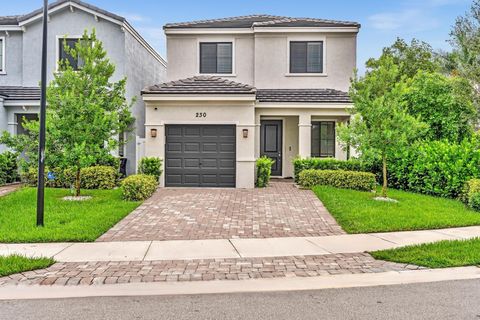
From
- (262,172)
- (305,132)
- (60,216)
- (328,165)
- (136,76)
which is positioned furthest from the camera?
(136,76)

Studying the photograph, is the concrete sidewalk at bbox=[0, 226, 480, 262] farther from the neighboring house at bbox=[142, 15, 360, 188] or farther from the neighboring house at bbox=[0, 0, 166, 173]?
the neighboring house at bbox=[0, 0, 166, 173]

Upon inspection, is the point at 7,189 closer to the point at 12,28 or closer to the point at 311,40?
the point at 12,28

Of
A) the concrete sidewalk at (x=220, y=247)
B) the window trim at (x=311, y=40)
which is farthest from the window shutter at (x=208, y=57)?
the concrete sidewalk at (x=220, y=247)

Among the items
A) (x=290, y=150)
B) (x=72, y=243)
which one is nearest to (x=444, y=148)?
(x=290, y=150)

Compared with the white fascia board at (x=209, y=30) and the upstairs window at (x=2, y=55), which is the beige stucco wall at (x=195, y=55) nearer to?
the white fascia board at (x=209, y=30)

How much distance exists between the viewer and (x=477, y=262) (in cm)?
675

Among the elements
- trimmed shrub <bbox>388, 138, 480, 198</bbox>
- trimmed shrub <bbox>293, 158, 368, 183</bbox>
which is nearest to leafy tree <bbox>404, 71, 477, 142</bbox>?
trimmed shrub <bbox>388, 138, 480, 198</bbox>

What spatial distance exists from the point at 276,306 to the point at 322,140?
590 inches

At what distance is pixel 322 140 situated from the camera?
19.3m

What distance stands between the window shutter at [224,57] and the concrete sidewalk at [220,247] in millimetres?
12911

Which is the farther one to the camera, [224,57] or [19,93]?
[224,57]

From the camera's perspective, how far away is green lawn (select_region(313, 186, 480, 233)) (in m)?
9.64

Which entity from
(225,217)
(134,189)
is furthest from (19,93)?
(225,217)

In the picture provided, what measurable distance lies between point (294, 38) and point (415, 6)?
6.33 m
